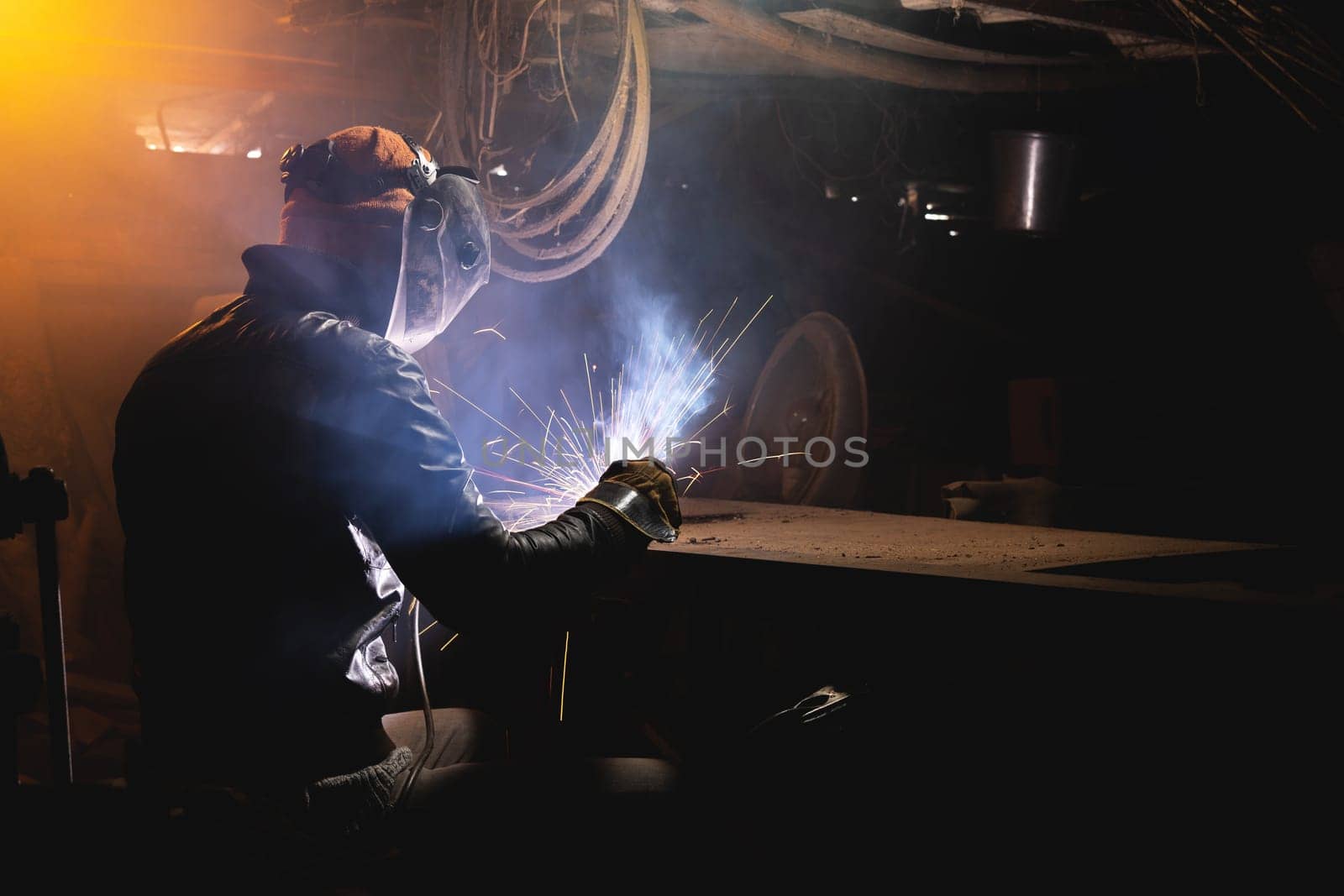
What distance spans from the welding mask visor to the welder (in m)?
0.33

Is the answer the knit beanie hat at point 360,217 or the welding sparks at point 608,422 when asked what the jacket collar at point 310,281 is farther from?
the welding sparks at point 608,422

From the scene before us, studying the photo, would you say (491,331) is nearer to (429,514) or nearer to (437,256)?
(437,256)

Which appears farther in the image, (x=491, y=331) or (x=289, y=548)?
(x=491, y=331)

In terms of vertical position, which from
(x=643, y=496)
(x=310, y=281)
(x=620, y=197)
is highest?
(x=620, y=197)

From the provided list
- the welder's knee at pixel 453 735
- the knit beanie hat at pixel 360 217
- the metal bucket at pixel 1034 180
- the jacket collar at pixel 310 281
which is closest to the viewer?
the jacket collar at pixel 310 281

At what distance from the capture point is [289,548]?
167 cm

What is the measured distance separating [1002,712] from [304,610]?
5.19ft

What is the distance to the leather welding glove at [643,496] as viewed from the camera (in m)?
2.10

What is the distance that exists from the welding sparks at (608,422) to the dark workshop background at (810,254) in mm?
397

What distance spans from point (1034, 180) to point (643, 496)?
475cm

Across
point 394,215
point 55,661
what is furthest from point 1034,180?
point 55,661

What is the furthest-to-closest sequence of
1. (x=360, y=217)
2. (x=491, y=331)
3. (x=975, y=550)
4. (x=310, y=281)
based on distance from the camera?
(x=491, y=331), (x=975, y=550), (x=360, y=217), (x=310, y=281)

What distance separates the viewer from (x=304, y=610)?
1701 millimetres

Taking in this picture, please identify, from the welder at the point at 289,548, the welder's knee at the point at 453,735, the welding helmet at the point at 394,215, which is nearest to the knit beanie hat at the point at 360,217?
the welding helmet at the point at 394,215
